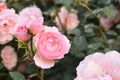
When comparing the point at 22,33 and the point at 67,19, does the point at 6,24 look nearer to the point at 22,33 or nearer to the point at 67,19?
the point at 22,33

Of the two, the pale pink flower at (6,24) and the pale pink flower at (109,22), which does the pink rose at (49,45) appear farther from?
the pale pink flower at (109,22)

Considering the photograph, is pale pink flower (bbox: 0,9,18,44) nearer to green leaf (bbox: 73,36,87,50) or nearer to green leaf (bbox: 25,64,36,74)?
green leaf (bbox: 25,64,36,74)

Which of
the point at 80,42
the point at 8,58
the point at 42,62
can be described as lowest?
the point at 8,58

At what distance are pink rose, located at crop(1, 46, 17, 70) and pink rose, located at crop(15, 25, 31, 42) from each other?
1.10 ft

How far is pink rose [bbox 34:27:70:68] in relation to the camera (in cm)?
109

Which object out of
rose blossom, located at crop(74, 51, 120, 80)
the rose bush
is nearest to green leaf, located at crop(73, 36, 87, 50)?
the rose bush

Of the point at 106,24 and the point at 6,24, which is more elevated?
the point at 6,24

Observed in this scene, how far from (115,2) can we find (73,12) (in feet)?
0.62

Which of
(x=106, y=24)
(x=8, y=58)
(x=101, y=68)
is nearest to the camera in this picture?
(x=101, y=68)

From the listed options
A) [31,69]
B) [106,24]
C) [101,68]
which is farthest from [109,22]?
[101,68]

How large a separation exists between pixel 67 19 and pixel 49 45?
54cm

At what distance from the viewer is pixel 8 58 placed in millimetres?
1461

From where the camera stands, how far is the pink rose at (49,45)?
109 centimetres

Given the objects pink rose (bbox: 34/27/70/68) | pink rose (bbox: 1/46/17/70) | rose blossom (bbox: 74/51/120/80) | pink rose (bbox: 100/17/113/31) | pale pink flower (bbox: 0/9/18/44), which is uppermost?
rose blossom (bbox: 74/51/120/80)
